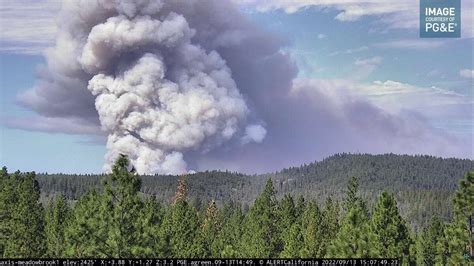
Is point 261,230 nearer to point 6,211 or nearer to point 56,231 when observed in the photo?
point 56,231

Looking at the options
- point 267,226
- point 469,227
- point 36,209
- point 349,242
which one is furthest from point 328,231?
point 349,242

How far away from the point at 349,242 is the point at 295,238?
31.2 metres

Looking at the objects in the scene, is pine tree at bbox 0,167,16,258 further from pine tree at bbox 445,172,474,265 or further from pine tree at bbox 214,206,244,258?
pine tree at bbox 445,172,474,265

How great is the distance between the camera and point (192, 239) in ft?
355

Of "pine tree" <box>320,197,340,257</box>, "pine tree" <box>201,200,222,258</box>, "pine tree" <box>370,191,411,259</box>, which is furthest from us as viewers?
"pine tree" <box>320,197,340,257</box>

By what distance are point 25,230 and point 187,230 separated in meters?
21.2

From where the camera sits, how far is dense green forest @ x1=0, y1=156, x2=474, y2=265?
6544 cm

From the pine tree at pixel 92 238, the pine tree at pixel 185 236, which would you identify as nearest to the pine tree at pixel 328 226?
the pine tree at pixel 185 236

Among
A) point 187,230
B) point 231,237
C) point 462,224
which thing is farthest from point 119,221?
point 231,237

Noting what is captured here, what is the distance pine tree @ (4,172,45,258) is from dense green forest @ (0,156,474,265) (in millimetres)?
130

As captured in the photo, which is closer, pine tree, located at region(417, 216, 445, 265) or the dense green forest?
the dense green forest

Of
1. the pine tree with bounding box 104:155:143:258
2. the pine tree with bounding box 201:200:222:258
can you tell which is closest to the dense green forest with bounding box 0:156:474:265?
the pine tree with bounding box 104:155:143:258

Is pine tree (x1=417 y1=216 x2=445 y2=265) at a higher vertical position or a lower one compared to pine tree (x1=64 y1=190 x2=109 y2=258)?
higher

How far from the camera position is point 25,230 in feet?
350
